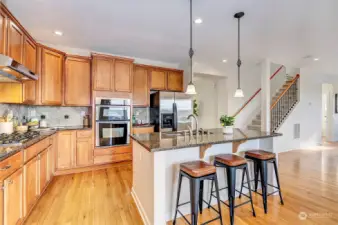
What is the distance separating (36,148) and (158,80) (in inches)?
122

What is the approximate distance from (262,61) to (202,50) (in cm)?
194

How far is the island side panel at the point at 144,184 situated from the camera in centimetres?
186

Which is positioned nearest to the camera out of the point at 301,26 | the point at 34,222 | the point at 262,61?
the point at 34,222

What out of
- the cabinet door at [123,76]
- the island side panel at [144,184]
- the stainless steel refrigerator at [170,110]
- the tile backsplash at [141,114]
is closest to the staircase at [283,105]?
the stainless steel refrigerator at [170,110]

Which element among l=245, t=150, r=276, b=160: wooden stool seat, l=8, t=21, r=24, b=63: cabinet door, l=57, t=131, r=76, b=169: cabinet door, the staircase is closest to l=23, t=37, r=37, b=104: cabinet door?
l=8, t=21, r=24, b=63: cabinet door

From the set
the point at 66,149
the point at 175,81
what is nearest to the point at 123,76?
the point at 175,81

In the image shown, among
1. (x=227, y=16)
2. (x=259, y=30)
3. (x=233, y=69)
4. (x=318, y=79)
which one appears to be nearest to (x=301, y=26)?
(x=259, y=30)

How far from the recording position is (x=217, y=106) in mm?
6152

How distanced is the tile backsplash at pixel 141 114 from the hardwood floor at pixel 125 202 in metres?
1.49

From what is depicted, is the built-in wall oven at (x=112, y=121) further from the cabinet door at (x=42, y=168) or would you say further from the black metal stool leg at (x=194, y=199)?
the black metal stool leg at (x=194, y=199)

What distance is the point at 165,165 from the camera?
6.51 ft

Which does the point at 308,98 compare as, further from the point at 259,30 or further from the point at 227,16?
the point at 227,16

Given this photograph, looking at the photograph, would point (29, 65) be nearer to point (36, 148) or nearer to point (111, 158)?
point (36, 148)

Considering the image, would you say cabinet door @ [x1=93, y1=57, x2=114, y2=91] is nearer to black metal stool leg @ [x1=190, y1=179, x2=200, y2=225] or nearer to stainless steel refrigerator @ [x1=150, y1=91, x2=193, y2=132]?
stainless steel refrigerator @ [x1=150, y1=91, x2=193, y2=132]
